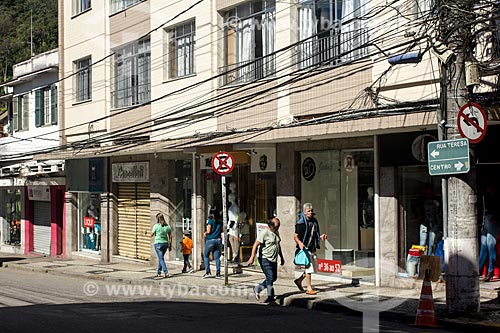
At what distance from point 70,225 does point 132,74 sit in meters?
7.49

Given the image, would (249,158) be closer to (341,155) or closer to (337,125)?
(341,155)

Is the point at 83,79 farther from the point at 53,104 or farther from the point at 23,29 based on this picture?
the point at 23,29

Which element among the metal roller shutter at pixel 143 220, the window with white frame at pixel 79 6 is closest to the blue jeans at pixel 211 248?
the metal roller shutter at pixel 143 220

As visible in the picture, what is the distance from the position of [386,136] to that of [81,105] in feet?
51.2

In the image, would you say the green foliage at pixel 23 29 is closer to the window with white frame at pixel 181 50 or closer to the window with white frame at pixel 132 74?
the window with white frame at pixel 132 74

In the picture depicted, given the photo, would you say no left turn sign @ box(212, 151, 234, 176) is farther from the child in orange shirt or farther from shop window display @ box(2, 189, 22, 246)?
shop window display @ box(2, 189, 22, 246)

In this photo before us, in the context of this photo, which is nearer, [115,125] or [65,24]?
[115,125]

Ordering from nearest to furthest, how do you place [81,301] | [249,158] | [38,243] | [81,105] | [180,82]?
[81,301] < [249,158] < [180,82] < [81,105] < [38,243]

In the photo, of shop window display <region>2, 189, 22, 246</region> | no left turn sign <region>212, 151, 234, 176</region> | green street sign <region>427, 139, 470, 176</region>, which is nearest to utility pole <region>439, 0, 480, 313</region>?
green street sign <region>427, 139, 470, 176</region>

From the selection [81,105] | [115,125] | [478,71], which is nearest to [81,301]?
[478,71]

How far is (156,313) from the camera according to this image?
44.8 feet

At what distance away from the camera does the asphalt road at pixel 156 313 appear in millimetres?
11938

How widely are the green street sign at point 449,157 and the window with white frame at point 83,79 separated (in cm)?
1853

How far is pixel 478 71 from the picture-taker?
1267 cm
